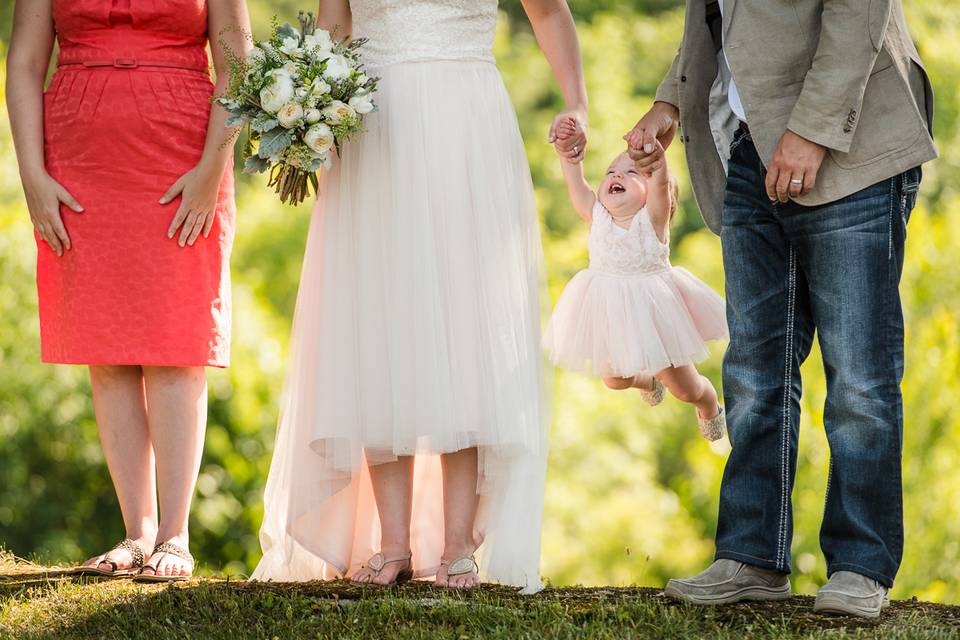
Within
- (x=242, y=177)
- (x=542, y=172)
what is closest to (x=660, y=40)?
(x=542, y=172)

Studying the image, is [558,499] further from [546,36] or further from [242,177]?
[546,36]

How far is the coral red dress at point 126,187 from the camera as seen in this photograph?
4.13 metres

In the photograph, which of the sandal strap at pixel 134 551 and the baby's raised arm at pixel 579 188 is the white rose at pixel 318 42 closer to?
the baby's raised arm at pixel 579 188

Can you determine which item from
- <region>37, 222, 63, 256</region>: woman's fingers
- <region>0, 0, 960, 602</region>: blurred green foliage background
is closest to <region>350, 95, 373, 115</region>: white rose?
<region>37, 222, 63, 256</region>: woman's fingers

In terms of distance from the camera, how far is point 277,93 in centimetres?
376

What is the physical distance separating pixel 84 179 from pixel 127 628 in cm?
147

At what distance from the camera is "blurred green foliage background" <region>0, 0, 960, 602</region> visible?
9.64 m

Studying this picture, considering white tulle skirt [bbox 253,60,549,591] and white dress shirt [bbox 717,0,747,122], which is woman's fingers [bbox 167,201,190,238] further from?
white dress shirt [bbox 717,0,747,122]

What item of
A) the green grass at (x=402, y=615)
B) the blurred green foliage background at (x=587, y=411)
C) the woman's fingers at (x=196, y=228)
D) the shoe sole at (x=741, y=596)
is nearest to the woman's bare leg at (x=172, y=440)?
the green grass at (x=402, y=615)

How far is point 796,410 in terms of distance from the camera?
12.0ft

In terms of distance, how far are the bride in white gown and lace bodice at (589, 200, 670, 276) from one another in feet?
1.68

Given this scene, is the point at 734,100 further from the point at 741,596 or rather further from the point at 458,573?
the point at 458,573

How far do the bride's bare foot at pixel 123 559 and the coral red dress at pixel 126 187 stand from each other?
0.60 meters

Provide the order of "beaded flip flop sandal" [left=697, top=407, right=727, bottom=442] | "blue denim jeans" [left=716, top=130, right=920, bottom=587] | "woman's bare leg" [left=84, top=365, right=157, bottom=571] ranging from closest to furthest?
"blue denim jeans" [left=716, top=130, right=920, bottom=587]
"woman's bare leg" [left=84, top=365, right=157, bottom=571]
"beaded flip flop sandal" [left=697, top=407, right=727, bottom=442]
